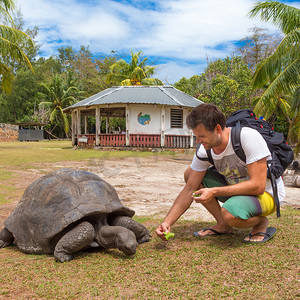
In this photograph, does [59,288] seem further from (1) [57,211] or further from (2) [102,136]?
(2) [102,136]

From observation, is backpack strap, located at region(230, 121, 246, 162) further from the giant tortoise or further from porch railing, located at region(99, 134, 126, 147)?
porch railing, located at region(99, 134, 126, 147)

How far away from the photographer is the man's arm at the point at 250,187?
9.34ft

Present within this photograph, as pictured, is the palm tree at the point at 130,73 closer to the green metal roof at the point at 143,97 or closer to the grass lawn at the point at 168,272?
the green metal roof at the point at 143,97

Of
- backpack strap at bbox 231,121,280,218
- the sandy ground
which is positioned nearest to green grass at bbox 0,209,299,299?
backpack strap at bbox 231,121,280,218

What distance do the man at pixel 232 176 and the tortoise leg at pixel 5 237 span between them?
1734 mm

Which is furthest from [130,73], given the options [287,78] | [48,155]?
[287,78]

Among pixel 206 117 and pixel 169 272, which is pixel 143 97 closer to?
pixel 206 117

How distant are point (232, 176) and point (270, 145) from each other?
1.57ft

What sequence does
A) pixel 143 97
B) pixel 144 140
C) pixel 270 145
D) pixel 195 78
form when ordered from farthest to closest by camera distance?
pixel 195 78
pixel 143 97
pixel 144 140
pixel 270 145

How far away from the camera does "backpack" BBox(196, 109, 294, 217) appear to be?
9.69ft

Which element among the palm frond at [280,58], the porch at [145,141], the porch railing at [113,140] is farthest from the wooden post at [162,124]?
the palm frond at [280,58]

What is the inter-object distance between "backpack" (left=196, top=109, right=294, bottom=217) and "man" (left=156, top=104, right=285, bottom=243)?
0.06 metres

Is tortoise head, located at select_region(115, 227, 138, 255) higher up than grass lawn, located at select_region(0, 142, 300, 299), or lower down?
higher up

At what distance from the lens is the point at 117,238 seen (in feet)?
9.54
